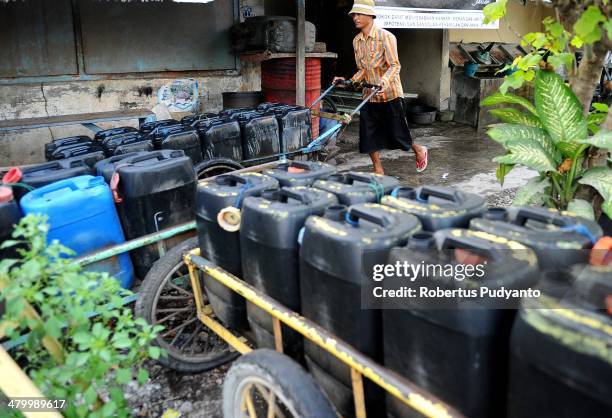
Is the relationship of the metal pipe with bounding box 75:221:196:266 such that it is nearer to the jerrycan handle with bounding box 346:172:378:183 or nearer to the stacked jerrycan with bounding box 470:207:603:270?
the jerrycan handle with bounding box 346:172:378:183

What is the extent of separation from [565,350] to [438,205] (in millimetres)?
857

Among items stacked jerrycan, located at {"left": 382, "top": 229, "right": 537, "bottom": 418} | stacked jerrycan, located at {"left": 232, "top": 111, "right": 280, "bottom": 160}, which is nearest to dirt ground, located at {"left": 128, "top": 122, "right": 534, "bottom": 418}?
stacked jerrycan, located at {"left": 382, "top": 229, "right": 537, "bottom": 418}

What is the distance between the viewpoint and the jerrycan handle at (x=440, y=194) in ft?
6.63

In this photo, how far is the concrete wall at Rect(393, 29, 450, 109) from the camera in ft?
33.4

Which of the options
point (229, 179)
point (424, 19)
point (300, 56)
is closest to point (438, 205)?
point (229, 179)

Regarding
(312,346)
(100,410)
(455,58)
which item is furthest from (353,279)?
(455,58)

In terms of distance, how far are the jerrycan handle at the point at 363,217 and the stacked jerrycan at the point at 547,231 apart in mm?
305

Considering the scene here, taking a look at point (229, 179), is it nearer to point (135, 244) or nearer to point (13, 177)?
point (135, 244)

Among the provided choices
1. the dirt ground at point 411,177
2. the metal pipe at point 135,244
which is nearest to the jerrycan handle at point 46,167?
the metal pipe at point 135,244

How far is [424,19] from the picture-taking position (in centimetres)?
831

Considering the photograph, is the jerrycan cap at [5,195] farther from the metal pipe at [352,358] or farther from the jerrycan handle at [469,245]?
the jerrycan handle at [469,245]

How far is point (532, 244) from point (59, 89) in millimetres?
6555

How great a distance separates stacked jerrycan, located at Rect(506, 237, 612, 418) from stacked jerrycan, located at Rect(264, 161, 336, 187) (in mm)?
1302

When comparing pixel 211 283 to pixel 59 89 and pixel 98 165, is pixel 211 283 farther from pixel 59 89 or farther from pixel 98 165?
pixel 59 89
